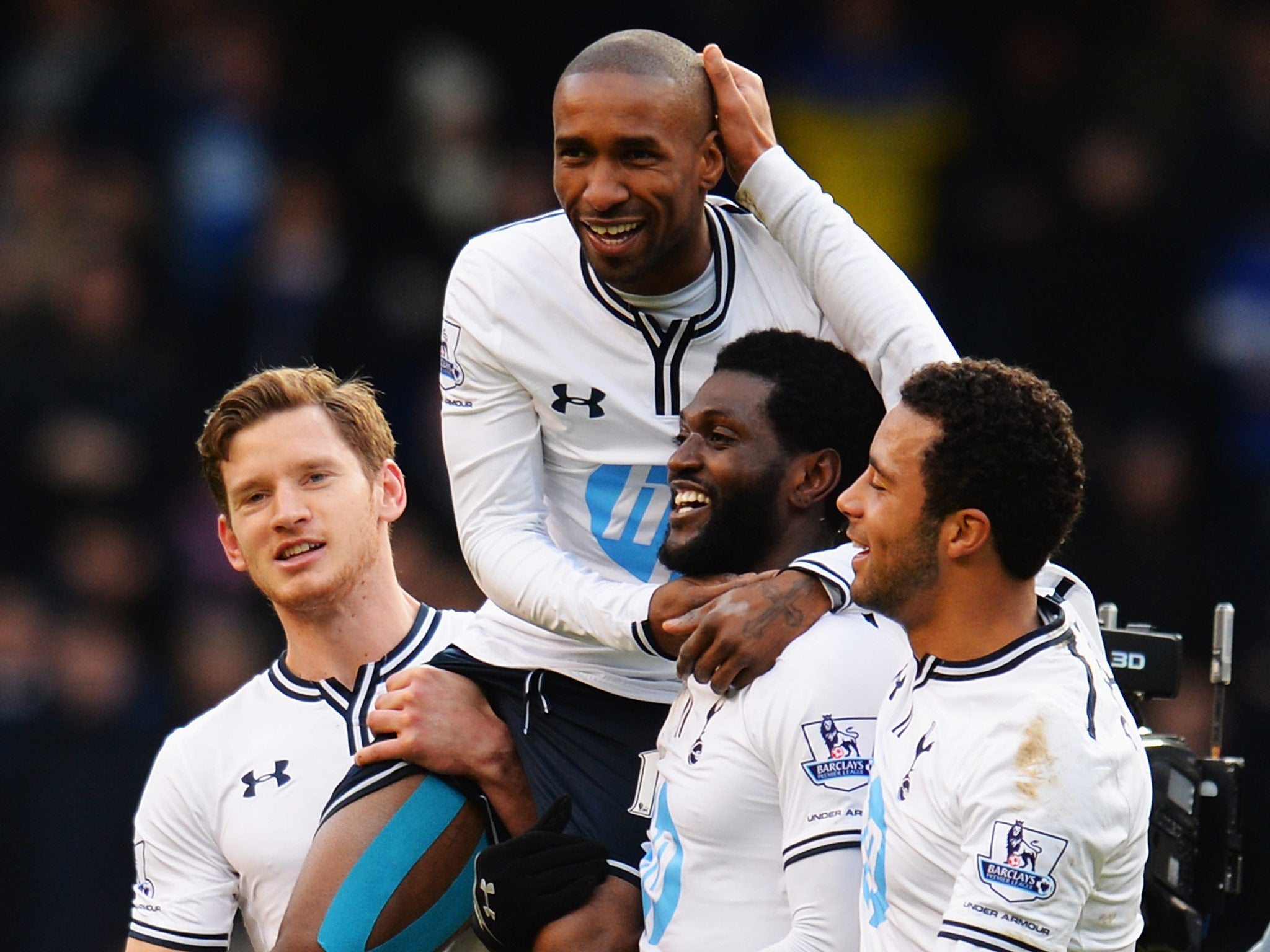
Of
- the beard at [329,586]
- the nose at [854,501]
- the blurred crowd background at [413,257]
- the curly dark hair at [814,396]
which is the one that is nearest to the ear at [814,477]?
the curly dark hair at [814,396]

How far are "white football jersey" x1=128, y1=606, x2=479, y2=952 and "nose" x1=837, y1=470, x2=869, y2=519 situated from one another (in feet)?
5.08

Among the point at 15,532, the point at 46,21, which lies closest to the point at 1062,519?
the point at 15,532

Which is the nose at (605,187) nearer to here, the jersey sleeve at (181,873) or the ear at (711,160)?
the ear at (711,160)

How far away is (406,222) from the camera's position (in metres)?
8.67

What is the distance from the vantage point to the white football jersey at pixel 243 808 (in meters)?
4.32

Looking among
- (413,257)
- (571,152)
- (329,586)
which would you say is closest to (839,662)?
(571,152)

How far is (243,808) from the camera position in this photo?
4363 mm

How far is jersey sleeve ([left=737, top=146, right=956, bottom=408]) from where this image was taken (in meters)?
3.68

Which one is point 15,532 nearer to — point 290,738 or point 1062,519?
point 290,738

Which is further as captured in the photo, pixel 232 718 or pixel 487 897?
pixel 232 718

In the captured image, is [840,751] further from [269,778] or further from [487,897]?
[269,778]

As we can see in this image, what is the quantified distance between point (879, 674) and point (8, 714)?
16.0 feet

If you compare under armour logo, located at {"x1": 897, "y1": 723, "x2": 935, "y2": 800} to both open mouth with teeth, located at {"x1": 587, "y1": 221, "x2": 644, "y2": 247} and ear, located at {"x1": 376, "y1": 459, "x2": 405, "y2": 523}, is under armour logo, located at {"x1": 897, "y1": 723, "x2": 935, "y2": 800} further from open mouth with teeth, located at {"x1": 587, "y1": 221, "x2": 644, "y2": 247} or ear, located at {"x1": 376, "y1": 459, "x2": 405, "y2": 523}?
ear, located at {"x1": 376, "y1": 459, "x2": 405, "y2": 523}

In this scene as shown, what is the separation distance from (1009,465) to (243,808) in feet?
6.79
